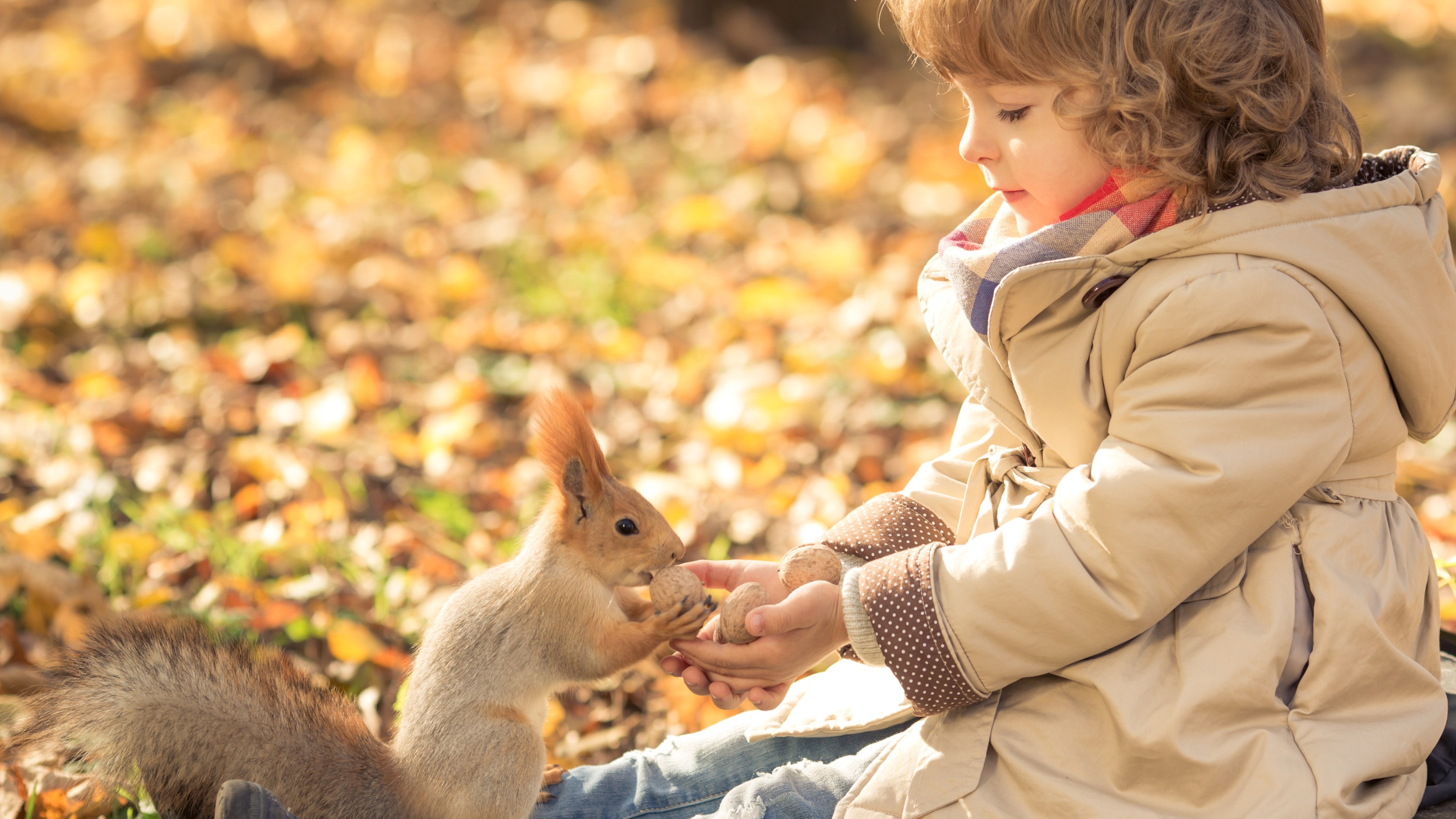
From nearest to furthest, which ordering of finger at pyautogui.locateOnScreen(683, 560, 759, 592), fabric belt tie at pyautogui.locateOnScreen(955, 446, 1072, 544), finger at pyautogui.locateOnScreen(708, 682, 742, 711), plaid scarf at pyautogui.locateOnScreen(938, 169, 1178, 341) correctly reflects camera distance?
plaid scarf at pyautogui.locateOnScreen(938, 169, 1178, 341), fabric belt tie at pyautogui.locateOnScreen(955, 446, 1072, 544), finger at pyautogui.locateOnScreen(708, 682, 742, 711), finger at pyautogui.locateOnScreen(683, 560, 759, 592)

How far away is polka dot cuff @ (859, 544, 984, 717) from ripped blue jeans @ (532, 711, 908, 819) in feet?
0.77

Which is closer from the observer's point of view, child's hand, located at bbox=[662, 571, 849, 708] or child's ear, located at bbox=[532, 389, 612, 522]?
child's hand, located at bbox=[662, 571, 849, 708]

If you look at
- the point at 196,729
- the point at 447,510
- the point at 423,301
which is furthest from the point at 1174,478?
the point at 423,301

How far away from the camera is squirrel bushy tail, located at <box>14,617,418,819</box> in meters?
1.45

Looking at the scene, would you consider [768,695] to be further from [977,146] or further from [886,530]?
[977,146]

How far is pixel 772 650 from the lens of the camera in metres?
1.47

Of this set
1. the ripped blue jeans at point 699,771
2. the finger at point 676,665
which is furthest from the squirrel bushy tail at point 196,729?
the finger at point 676,665

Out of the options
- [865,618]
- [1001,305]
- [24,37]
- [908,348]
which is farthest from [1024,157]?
[24,37]

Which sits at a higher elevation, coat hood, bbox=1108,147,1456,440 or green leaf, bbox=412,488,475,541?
coat hood, bbox=1108,147,1456,440

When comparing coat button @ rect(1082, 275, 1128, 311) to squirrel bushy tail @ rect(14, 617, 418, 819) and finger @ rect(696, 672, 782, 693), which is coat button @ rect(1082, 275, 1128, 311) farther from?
squirrel bushy tail @ rect(14, 617, 418, 819)

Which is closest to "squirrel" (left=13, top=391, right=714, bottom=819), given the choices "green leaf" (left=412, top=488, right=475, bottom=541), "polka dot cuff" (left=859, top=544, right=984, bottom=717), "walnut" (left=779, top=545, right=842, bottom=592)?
"walnut" (left=779, top=545, right=842, bottom=592)

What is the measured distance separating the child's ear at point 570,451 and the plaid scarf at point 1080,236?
54 cm

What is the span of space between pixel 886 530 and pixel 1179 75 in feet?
2.30

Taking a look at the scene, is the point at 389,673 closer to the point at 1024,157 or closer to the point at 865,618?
the point at 865,618
